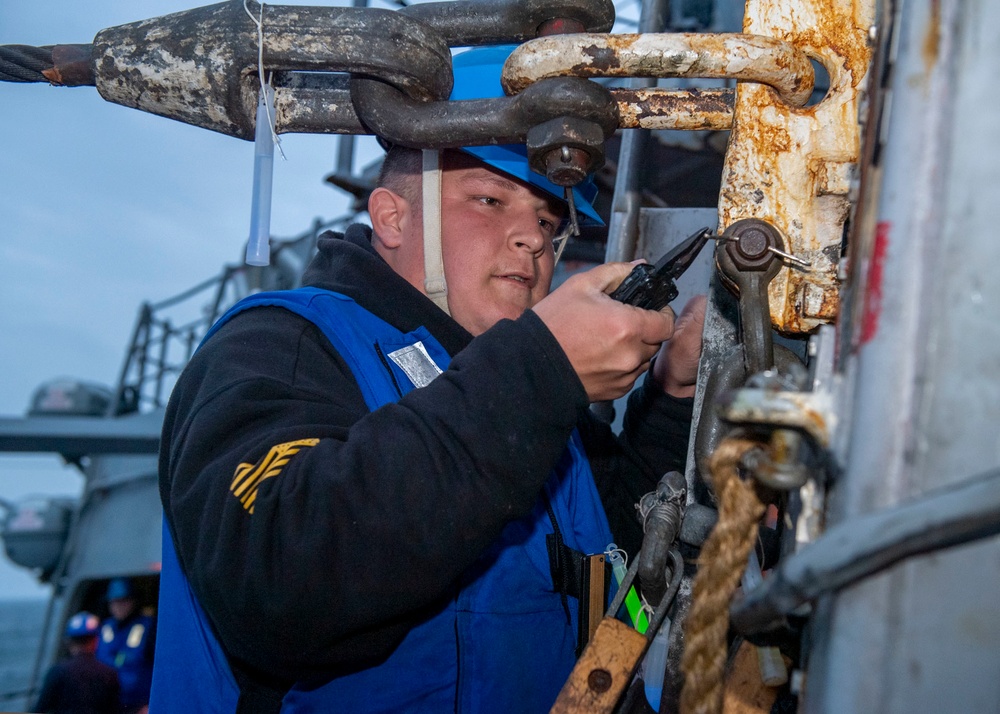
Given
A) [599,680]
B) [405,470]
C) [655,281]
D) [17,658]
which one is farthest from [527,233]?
[17,658]

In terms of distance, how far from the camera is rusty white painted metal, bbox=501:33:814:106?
1.08m

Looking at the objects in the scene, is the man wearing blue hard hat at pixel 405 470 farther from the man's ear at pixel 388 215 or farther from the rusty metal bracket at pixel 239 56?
the rusty metal bracket at pixel 239 56

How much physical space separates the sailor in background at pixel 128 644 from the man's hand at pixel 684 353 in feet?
20.4

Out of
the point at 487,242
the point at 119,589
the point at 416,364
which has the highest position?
the point at 487,242

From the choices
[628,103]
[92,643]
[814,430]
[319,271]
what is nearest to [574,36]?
[628,103]

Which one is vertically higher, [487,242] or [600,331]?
[487,242]

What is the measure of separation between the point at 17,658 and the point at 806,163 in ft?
107

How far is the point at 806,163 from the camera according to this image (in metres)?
1.09

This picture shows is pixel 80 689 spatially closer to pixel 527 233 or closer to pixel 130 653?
pixel 130 653

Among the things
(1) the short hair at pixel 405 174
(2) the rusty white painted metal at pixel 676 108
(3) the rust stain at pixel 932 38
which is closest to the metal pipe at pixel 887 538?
(3) the rust stain at pixel 932 38

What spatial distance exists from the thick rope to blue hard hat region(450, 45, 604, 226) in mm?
1097

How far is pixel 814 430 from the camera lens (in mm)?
699

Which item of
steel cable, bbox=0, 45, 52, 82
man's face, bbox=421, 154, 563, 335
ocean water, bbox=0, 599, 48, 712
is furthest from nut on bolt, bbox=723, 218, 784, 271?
ocean water, bbox=0, 599, 48, 712

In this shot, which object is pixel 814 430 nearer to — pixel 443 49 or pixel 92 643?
pixel 443 49
